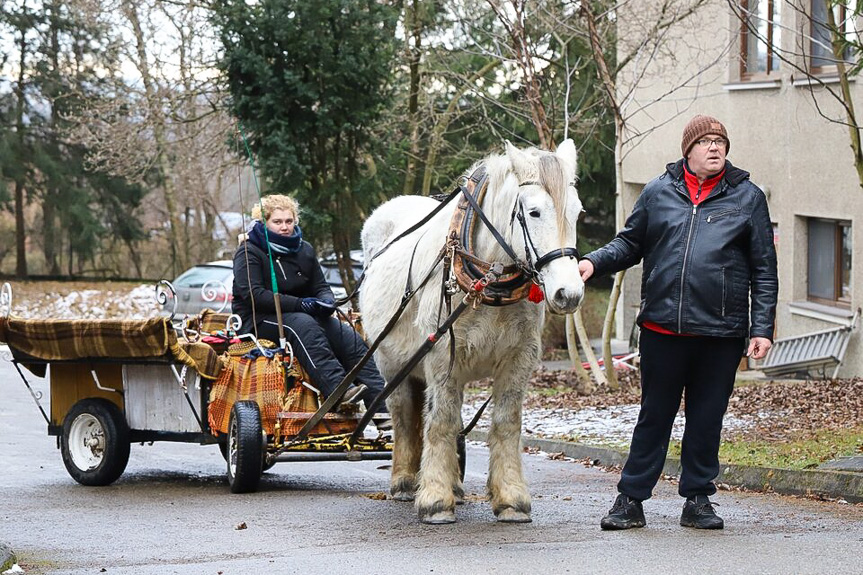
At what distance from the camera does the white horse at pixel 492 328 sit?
22.7 ft

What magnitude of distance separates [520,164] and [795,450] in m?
4.11

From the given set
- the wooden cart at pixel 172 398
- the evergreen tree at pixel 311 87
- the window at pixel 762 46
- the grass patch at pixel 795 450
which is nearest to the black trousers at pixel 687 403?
the grass patch at pixel 795 450

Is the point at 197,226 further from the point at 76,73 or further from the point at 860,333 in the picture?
the point at 860,333

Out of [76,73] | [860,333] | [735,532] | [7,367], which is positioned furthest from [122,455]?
[76,73]

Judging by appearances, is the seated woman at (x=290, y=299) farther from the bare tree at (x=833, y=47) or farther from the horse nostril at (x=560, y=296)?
the bare tree at (x=833, y=47)

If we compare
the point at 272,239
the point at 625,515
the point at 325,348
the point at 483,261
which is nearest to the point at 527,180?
the point at 483,261

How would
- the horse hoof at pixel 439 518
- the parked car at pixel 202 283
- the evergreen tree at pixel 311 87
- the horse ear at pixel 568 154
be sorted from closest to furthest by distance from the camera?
the horse ear at pixel 568 154 → the horse hoof at pixel 439 518 → the evergreen tree at pixel 311 87 → the parked car at pixel 202 283

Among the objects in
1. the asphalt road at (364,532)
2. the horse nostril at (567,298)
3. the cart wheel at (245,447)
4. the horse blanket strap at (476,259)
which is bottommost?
the asphalt road at (364,532)

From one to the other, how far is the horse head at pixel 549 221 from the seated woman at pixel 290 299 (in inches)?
104

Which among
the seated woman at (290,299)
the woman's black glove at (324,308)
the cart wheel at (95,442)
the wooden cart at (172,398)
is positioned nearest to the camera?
the wooden cart at (172,398)

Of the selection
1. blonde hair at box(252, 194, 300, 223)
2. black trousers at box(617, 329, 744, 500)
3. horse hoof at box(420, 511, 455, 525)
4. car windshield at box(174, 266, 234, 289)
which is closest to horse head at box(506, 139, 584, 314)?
black trousers at box(617, 329, 744, 500)

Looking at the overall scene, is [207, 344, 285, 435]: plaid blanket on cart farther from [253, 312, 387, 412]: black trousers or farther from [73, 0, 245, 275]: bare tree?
[73, 0, 245, 275]: bare tree

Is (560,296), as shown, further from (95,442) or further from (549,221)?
(95,442)

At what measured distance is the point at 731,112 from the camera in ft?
67.1
